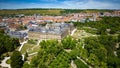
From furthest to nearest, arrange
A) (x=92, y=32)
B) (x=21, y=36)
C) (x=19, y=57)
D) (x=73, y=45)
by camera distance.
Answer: (x=92, y=32), (x=21, y=36), (x=73, y=45), (x=19, y=57)

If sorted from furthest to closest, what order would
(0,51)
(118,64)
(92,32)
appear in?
1. (92,32)
2. (0,51)
3. (118,64)

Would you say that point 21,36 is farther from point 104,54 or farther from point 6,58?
point 104,54

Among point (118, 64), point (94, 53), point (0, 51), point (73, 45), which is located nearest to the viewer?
point (118, 64)

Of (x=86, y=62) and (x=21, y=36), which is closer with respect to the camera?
(x=86, y=62)

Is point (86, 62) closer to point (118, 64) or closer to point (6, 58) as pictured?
point (118, 64)

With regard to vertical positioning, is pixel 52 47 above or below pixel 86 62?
above

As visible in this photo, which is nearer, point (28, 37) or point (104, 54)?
point (104, 54)

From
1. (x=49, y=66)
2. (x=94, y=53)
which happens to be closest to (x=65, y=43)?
(x=94, y=53)

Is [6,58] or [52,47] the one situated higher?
[52,47]

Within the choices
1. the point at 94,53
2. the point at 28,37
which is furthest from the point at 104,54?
the point at 28,37
